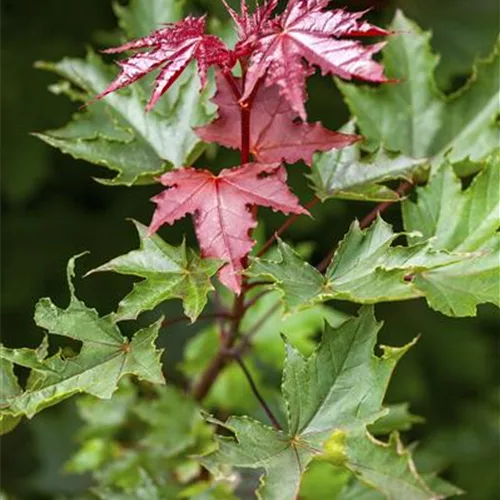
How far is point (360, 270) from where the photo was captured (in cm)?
159

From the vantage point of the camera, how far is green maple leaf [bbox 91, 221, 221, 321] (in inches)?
62.1

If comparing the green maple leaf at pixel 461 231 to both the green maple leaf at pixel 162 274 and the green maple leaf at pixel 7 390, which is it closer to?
the green maple leaf at pixel 162 274

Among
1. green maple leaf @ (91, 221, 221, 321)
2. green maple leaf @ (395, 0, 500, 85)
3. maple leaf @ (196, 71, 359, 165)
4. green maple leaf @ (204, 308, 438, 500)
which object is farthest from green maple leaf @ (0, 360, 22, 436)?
green maple leaf @ (395, 0, 500, 85)

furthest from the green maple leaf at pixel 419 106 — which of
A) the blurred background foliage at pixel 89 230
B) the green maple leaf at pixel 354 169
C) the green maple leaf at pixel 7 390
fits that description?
the blurred background foliage at pixel 89 230

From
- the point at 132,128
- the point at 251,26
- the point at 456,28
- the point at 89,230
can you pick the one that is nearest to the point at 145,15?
the point at 132,128

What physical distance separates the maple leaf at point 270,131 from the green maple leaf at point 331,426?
27 cm

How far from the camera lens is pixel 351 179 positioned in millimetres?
1824

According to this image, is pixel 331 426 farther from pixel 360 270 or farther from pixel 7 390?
pixel 7 390

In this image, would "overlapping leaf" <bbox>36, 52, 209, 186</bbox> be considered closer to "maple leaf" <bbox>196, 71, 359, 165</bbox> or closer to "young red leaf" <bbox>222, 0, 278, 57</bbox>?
"maple leaf" <bbox>196, 71, 359, 165</bbox>

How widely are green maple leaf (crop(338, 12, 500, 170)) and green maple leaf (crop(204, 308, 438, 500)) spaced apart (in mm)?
571

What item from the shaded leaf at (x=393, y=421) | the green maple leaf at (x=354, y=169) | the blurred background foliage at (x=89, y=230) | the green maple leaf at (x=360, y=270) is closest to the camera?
the green maple leaf at (x=360, y=270)

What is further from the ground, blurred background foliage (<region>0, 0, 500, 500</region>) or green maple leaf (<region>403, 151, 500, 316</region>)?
green maple leaf (<region>403, 151, 500, 316</region>)

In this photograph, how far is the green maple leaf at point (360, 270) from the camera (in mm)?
1537

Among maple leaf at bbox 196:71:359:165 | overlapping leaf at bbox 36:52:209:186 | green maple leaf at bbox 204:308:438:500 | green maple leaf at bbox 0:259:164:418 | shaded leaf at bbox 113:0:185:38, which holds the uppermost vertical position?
shaded leaf at bbox 113:0:185:38
